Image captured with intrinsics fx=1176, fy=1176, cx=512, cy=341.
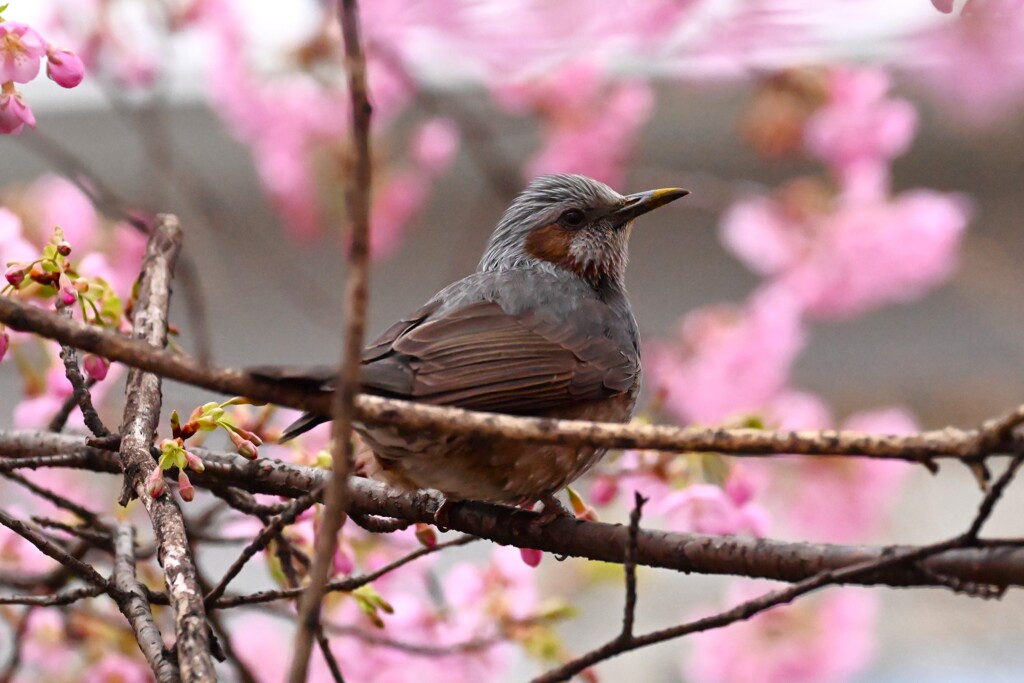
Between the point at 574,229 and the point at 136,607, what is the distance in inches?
62.9

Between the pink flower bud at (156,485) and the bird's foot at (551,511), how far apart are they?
1.91 ft

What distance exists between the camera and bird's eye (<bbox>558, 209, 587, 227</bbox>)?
2.80 meters

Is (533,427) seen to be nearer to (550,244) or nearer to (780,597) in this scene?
(780,597)

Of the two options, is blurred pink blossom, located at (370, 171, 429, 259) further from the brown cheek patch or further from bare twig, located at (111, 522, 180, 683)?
bare twig, located at (111, 522, 180, 683)

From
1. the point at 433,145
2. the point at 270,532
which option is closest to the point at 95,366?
the point at 270,532

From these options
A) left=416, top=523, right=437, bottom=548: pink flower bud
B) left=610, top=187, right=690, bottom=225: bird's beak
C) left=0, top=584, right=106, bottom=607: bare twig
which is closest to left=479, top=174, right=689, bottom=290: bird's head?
left=610, top=187, right=690, bottom=225: bird's beak

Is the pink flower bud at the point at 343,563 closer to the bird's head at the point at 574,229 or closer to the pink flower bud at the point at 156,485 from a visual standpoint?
the pink flower bud at the point at 156,485

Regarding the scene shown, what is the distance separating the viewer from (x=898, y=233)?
3.40 metres

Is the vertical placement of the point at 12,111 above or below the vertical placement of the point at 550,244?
below

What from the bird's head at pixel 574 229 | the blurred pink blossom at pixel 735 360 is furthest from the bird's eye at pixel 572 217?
the blurred pink blossom at pixel 735 360

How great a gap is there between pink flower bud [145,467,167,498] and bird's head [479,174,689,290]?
1.44 m

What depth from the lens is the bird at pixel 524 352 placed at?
1.96 metres

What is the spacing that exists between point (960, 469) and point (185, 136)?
3598 millimetres

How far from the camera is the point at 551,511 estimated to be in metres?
1.89
